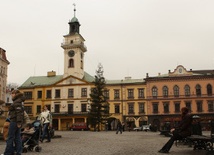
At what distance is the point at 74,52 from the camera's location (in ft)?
193

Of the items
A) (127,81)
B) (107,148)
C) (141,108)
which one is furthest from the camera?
(127,81)

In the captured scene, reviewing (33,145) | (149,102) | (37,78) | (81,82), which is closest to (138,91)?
(149,102)

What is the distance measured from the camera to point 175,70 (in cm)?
5341

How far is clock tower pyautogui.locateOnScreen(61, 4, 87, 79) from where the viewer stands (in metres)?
58.0

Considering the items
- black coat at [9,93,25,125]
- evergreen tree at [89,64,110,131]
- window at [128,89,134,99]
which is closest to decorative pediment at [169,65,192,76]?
window at [128,89,134,99]

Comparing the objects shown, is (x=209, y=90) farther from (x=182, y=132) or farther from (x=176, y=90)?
(x=182, y=132)

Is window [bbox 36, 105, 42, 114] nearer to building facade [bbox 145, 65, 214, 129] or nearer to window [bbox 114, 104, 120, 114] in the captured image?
window [bbox 114, 104, 120, 114]

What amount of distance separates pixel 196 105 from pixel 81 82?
24473mm

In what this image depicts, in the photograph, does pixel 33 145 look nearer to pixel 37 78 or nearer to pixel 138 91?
pixel 138 91

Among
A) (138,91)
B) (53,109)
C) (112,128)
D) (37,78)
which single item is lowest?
(112,128)

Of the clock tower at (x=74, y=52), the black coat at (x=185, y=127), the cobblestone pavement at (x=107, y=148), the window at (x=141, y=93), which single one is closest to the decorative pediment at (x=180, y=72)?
the window at (x=141, y=93)

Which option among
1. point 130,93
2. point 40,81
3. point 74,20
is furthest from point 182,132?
point 74,20

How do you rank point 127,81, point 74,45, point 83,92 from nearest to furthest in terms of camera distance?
1. point 83,92
2. point 127,81
3. point 74,45

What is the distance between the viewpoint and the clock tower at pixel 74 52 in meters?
58.0
